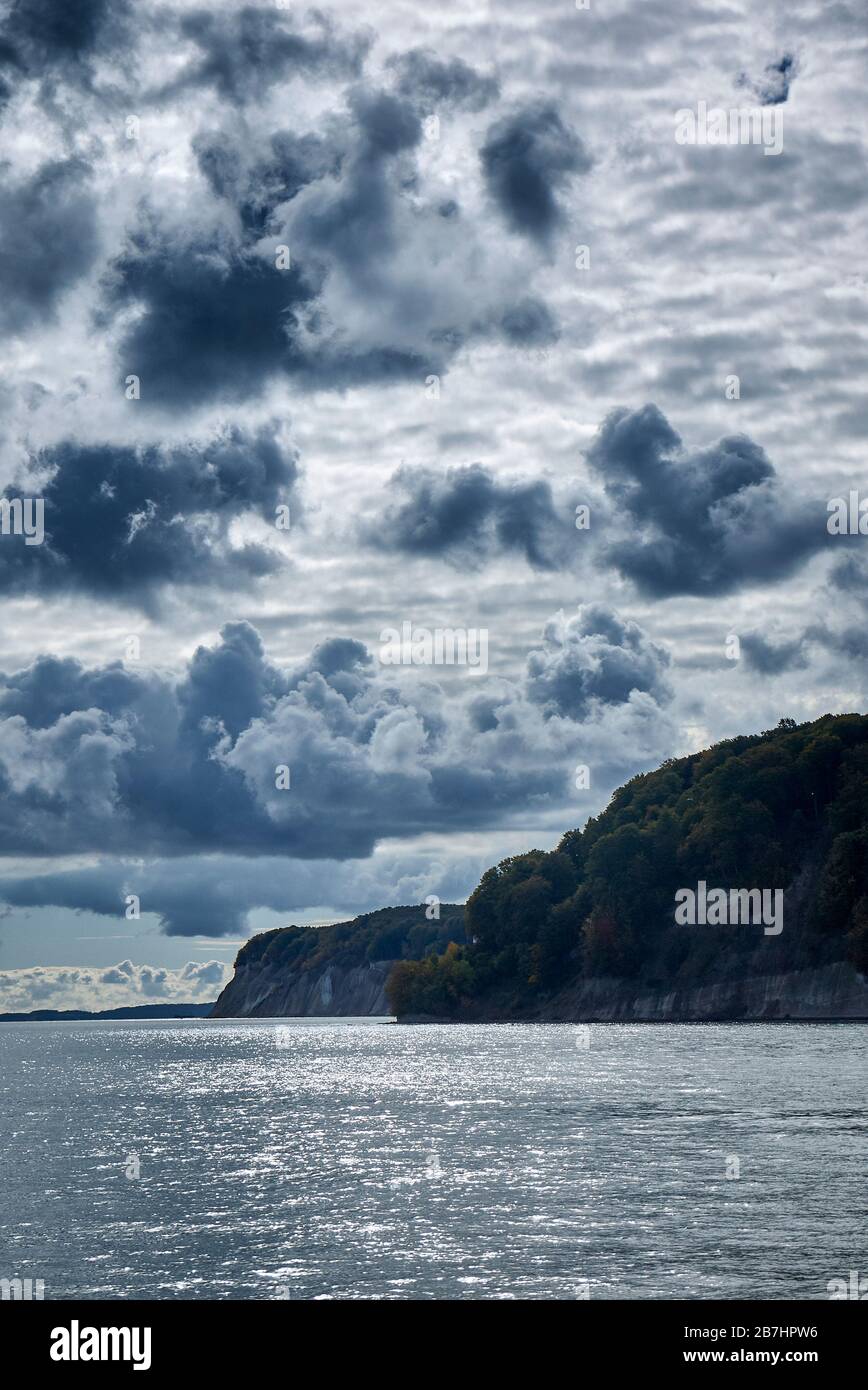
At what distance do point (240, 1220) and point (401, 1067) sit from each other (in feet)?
387

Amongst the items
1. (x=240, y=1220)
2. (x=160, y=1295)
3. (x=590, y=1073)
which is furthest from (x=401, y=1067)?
(x=160, y=1295)

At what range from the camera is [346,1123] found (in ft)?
322

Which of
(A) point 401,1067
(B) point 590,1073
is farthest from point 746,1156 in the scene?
(A) point 401,1067

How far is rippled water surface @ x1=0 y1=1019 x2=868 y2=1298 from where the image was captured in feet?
142

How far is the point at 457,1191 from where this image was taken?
6078 centimetres

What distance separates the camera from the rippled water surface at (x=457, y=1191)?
43406 millimetres
